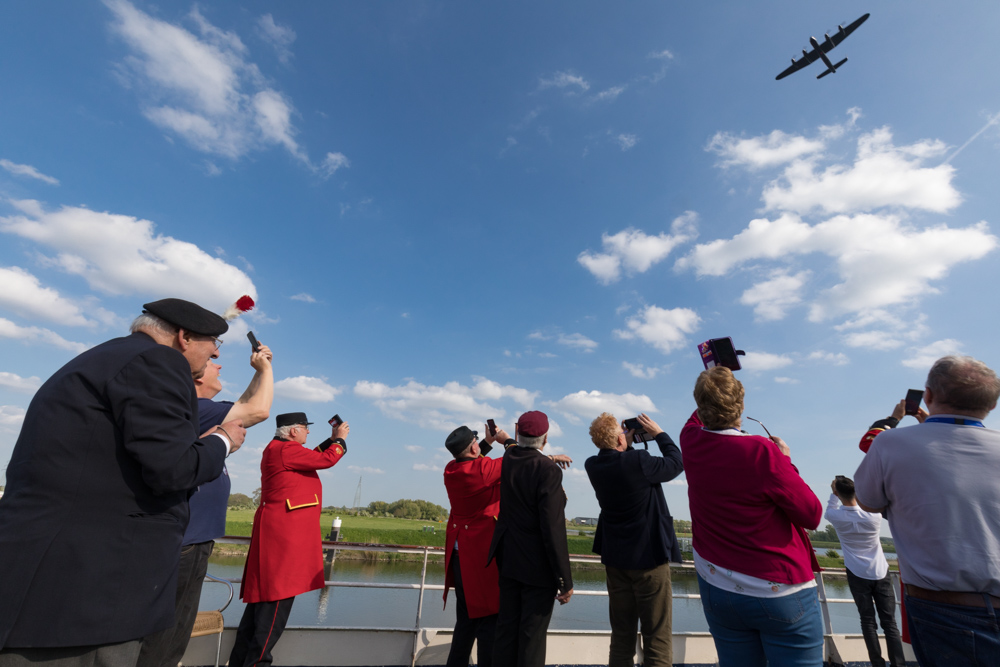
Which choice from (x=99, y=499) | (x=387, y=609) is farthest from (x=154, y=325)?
(x=387, y=609)

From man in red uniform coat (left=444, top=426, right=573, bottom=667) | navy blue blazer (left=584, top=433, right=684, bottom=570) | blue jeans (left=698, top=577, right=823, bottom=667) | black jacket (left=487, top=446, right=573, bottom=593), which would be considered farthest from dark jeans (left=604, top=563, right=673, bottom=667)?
blue jeans (left=698, top=577, right=823, bottom=667)

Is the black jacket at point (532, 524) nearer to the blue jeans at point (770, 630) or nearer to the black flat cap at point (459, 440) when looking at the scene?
the black flat cap at point (459, 440)

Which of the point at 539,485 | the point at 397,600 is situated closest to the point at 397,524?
the point at 397,600

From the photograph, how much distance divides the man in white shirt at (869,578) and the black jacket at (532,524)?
2781mm

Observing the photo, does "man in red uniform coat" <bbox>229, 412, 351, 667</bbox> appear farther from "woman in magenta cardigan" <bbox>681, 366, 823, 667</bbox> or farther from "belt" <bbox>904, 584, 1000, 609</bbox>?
"belt" <bbox>904, 584, 1000, 609</bbox>

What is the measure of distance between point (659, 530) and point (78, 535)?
2777 mm

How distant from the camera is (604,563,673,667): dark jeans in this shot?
2881mm

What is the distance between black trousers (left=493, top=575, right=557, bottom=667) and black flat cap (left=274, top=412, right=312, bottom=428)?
201 cm

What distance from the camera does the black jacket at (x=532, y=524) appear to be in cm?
275

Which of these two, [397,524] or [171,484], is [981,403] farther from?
[397,524]

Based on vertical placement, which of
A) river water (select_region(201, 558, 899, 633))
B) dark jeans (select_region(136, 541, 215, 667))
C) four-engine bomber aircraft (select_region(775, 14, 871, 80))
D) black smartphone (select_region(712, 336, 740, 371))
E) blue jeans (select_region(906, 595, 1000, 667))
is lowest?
river water (select_region(201, 558, 899, 633))

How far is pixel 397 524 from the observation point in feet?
102

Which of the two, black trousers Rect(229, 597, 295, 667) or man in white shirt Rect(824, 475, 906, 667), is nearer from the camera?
black trousers Rect(229, 597, 295, 667)

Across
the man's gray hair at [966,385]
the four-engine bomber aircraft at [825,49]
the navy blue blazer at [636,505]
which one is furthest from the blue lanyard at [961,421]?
the four-engine bomber aircraft at [825,49]
